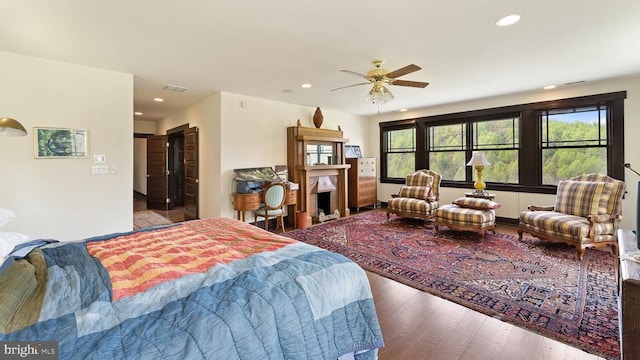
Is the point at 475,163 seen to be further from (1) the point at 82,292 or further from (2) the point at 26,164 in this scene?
(2) the point at 26,164

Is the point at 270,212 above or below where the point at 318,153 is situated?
below

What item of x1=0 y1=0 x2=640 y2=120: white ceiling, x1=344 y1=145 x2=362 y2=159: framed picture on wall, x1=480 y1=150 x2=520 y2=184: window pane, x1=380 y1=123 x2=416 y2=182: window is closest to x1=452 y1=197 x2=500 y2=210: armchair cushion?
x1=480 y1=150 x2=520 y2=184: window pane

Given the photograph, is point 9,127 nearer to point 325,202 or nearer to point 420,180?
point 325,202

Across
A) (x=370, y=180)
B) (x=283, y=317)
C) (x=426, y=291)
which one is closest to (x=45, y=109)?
(x=283, y=317)

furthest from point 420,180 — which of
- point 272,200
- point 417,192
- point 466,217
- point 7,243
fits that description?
point 7,243

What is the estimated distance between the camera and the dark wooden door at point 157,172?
7.16 metres

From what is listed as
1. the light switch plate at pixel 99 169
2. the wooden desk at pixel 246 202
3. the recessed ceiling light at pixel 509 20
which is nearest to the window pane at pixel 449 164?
the wooden desk at pixel 246 202

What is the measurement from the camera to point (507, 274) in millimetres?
2996

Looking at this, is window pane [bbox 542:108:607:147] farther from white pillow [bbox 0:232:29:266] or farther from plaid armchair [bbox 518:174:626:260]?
white pillow [bbox 0:232:29:266]

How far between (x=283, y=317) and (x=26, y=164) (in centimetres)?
404

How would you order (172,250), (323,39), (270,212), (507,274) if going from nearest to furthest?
1. (172,250)
2. (323,39)
3. (507,274)
4. (270,212)

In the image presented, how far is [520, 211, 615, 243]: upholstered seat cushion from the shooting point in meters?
3.44

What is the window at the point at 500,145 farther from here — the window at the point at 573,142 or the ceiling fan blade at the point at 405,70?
the ceiling fan blade at the point at 405,70

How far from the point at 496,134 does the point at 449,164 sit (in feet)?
3.63
